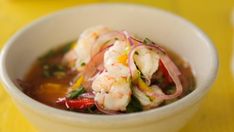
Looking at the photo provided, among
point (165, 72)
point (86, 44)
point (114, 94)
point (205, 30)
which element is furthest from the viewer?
point (205, 30)

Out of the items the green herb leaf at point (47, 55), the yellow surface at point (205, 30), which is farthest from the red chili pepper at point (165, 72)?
the green herb leaf at point (47, 55)

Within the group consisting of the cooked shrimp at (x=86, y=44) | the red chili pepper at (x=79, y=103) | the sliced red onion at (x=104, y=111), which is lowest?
the red chili pepper at (x=79, y=103)

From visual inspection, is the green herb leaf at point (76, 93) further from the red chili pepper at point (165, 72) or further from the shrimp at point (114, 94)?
the red chili pepper at point (165, 72)

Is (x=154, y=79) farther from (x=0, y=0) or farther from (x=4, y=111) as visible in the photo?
(x=0, y=0)

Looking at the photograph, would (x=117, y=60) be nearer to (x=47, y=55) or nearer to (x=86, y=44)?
(x=86, y=44)

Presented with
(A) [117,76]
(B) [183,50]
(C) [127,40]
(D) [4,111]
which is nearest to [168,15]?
(B) [183,50]

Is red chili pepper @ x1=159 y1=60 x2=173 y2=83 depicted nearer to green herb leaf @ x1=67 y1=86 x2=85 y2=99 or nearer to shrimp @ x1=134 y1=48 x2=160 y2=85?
shrimp @ x1=134 y1=48 x2=160 y2=85

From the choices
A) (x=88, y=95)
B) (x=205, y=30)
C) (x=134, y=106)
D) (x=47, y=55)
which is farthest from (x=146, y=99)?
(x=205, y=30)
